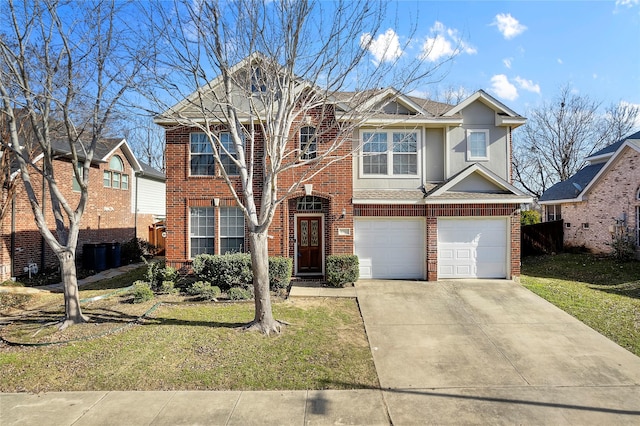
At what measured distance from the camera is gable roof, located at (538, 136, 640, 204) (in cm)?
1509

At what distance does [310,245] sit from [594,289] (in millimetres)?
8807

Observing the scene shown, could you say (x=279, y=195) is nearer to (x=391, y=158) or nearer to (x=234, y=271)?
(x=234, y=271)

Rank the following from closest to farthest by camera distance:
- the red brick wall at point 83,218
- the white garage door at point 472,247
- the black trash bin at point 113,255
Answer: the white garage door at point 472,247
the red brick wall at point 83,218
the black trash bin at point 113,255

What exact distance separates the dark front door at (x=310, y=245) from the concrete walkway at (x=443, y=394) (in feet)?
15.2

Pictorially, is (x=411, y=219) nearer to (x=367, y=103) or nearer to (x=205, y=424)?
(x=367, y=103)

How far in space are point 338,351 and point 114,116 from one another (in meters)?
7.14

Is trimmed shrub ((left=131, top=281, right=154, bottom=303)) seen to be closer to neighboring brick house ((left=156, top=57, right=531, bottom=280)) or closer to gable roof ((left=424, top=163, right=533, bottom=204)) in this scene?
neighboring brick house ((left=156, top=57, right=531, bottom=280))

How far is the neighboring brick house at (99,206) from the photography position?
12969 millimetres

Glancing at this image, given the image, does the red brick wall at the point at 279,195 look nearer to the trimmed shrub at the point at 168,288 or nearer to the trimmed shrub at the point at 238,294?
the trimmed shrub at the point at 168,288

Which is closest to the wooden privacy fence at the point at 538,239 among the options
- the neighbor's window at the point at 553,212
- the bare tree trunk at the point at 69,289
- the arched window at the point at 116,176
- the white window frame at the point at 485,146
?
the neighbor's window at the point at 553,212

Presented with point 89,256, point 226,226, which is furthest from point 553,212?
point 89,256

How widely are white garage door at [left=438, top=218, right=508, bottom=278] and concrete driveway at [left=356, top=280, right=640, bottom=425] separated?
2.02m

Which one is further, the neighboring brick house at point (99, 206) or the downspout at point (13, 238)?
the neighboring brick house at point (99, 206)

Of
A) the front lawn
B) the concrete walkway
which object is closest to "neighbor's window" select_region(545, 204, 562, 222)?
the concrete walkway
